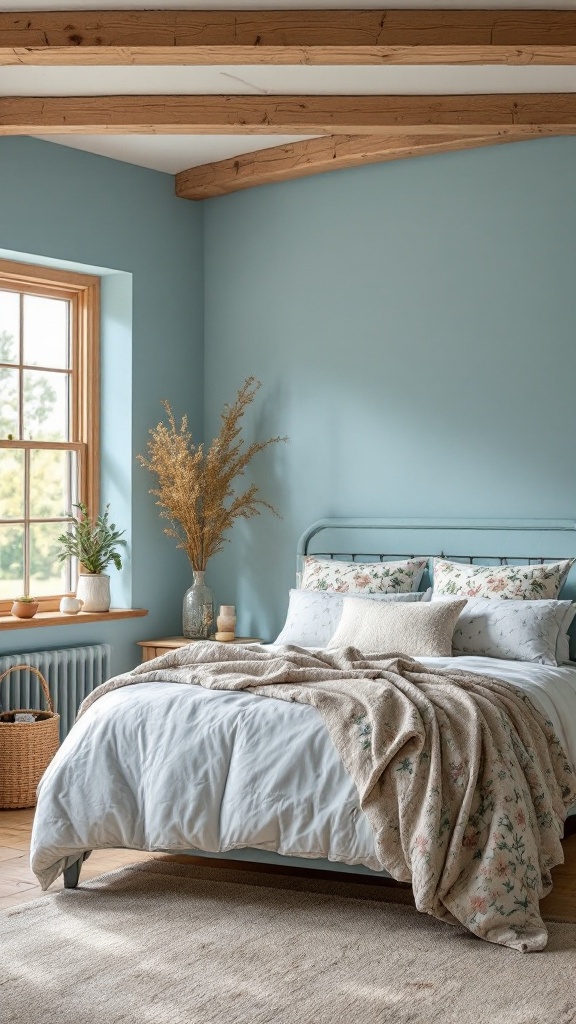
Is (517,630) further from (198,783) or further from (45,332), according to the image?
(45,332)

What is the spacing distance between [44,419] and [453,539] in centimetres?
228

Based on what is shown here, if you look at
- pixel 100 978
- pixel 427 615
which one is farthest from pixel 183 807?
pixel 427 615

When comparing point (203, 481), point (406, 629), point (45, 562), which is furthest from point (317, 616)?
point (45, 562)

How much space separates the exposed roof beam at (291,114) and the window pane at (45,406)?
1465mm

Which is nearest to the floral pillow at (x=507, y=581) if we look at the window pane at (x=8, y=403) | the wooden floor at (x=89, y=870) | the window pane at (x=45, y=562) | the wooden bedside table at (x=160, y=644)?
the wooden floor at (x=89, y=870)

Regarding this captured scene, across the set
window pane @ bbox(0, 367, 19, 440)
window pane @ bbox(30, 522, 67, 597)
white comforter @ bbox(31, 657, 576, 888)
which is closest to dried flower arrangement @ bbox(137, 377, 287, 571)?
window pane @ bbox(30, 522, 67, 597)

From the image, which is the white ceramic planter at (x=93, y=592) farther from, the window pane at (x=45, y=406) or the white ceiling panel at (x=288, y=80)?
the white ceiling panel at (x=288, y=80)

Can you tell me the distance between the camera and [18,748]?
5.45m

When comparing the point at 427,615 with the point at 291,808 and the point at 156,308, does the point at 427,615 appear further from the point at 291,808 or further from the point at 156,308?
the point at 156,308

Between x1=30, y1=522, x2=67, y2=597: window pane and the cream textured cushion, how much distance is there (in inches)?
72.0

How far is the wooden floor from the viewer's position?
4059mm

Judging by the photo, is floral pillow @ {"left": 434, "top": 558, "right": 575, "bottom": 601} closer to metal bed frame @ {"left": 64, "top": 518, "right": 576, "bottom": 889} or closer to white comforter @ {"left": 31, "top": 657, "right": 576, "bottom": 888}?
metal bed frame @ {"left": 64, "top": 518, "right": 576, "bottom": 889}

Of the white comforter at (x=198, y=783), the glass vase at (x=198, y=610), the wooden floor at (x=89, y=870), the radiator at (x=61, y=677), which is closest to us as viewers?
the white comforter at (x=198, y=783)

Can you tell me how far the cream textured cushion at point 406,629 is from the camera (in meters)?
5.08
